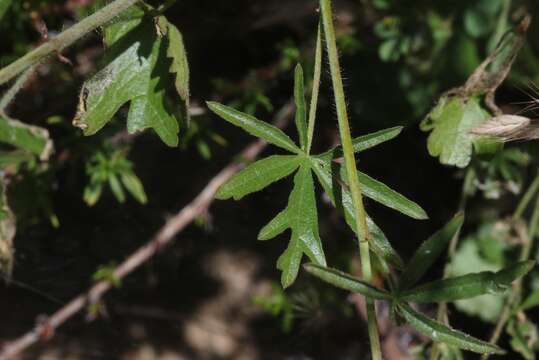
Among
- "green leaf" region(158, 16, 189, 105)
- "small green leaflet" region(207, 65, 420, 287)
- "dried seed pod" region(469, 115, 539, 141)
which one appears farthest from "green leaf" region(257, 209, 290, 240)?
"dried seed pod" region(469, 115, 539, 141)

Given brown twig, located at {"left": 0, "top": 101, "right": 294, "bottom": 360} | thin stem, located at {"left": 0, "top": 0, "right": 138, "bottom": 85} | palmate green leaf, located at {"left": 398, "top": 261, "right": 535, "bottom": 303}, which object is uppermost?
thin stem, located at {"left": 0, "top": 0, "right": 138, "bottom": 85}

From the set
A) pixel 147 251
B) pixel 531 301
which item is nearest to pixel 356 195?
pixel 531 301

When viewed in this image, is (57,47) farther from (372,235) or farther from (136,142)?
(136,142)

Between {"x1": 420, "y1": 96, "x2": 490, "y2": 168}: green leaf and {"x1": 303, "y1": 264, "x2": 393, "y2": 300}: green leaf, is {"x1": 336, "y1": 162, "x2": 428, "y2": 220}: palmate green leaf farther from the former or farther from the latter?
{"x1": 420, "y1": 96, "x2": 490, "y2": 168}: green leaf

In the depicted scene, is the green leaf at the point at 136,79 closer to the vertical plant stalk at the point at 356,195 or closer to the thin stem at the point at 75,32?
the thin stem at the point at 75,32

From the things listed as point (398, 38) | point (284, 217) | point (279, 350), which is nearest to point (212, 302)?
point (279, 350)

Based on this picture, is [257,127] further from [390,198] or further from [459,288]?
[459,288]
